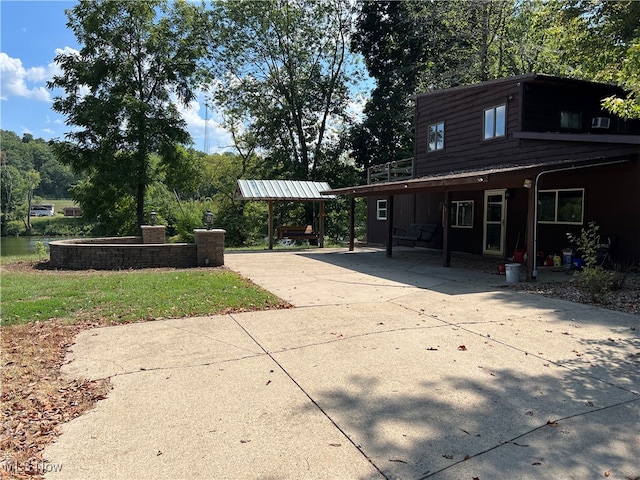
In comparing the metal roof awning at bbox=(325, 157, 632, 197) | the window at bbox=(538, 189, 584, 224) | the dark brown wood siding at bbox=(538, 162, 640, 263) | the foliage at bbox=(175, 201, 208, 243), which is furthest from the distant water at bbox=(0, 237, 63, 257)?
the dark brown wood siding at bbox=(538, 162, 640, 263)

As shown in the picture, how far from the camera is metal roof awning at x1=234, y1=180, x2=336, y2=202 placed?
16.4 m

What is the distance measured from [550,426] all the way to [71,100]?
21261 mm

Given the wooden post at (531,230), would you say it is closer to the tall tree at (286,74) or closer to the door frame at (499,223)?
the door frame at (499,223)

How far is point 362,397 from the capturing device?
3322mm

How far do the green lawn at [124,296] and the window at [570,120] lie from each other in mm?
9899

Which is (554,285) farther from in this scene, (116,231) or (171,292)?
(116,231)

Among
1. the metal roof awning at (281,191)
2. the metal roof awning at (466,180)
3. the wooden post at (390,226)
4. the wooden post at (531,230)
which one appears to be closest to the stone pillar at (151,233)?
the metal roof awning at (281,191)

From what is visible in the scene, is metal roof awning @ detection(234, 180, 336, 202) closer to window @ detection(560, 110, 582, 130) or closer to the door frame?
the door frame

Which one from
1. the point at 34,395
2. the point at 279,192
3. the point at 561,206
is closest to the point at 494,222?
the point at 561,206

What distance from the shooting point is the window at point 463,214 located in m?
14.5

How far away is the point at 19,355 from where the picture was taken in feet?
13.7

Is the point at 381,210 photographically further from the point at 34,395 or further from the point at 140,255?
the point at 34,395

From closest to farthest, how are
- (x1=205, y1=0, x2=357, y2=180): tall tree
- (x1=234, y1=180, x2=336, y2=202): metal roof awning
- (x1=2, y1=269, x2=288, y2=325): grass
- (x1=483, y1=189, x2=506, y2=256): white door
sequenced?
(x1=2, y1=269, x2=288, y2=325): grass, (x1=483, y1=189, x2=506, y2=256): white door, (x1=234, y1=180, x2=336, y2=202): metal roof awning, (x1=205, y1=0, x2=357, y2=180): tall tree

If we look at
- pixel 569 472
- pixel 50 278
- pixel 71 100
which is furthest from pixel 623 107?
pixel 71 100
